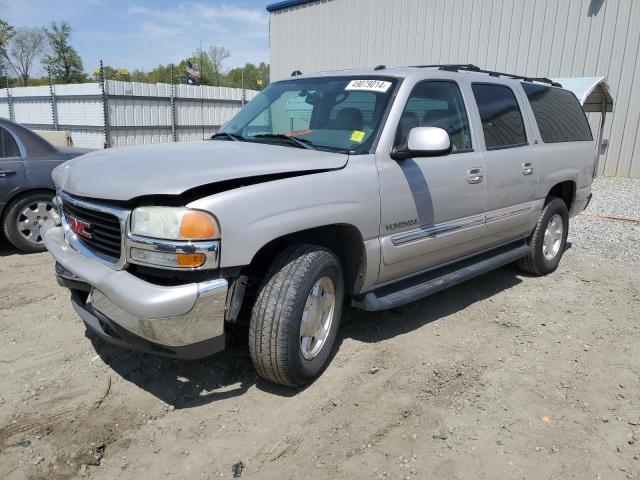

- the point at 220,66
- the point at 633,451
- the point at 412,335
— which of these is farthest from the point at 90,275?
the point at 220,66

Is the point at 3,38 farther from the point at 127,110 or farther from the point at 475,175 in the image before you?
the point at 475,175

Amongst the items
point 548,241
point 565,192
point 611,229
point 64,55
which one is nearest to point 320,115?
point 548,241

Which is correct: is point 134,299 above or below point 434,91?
below

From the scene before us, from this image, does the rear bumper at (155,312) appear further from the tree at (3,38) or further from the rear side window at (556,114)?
the tree at (3,38)

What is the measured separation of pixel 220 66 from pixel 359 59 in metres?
35.6

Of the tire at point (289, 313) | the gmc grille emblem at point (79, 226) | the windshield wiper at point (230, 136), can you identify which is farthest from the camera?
the windshield wiper at point (230, 136)

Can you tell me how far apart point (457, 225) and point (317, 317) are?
57.9 inches

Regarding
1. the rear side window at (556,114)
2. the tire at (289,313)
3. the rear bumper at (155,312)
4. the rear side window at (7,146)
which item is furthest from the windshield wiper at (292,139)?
the rear side window at (7,146)

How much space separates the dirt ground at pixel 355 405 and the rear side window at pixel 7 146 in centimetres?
210

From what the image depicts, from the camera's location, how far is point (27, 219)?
594 cm

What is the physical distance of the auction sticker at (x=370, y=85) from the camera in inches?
147

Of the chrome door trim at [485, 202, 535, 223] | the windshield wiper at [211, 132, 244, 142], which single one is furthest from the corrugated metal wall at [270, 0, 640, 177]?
the windshield wiper at [211, 132, 244, 142]

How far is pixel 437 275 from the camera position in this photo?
4.19 meters

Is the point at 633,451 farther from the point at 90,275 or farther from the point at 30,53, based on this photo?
the point at 30,53
